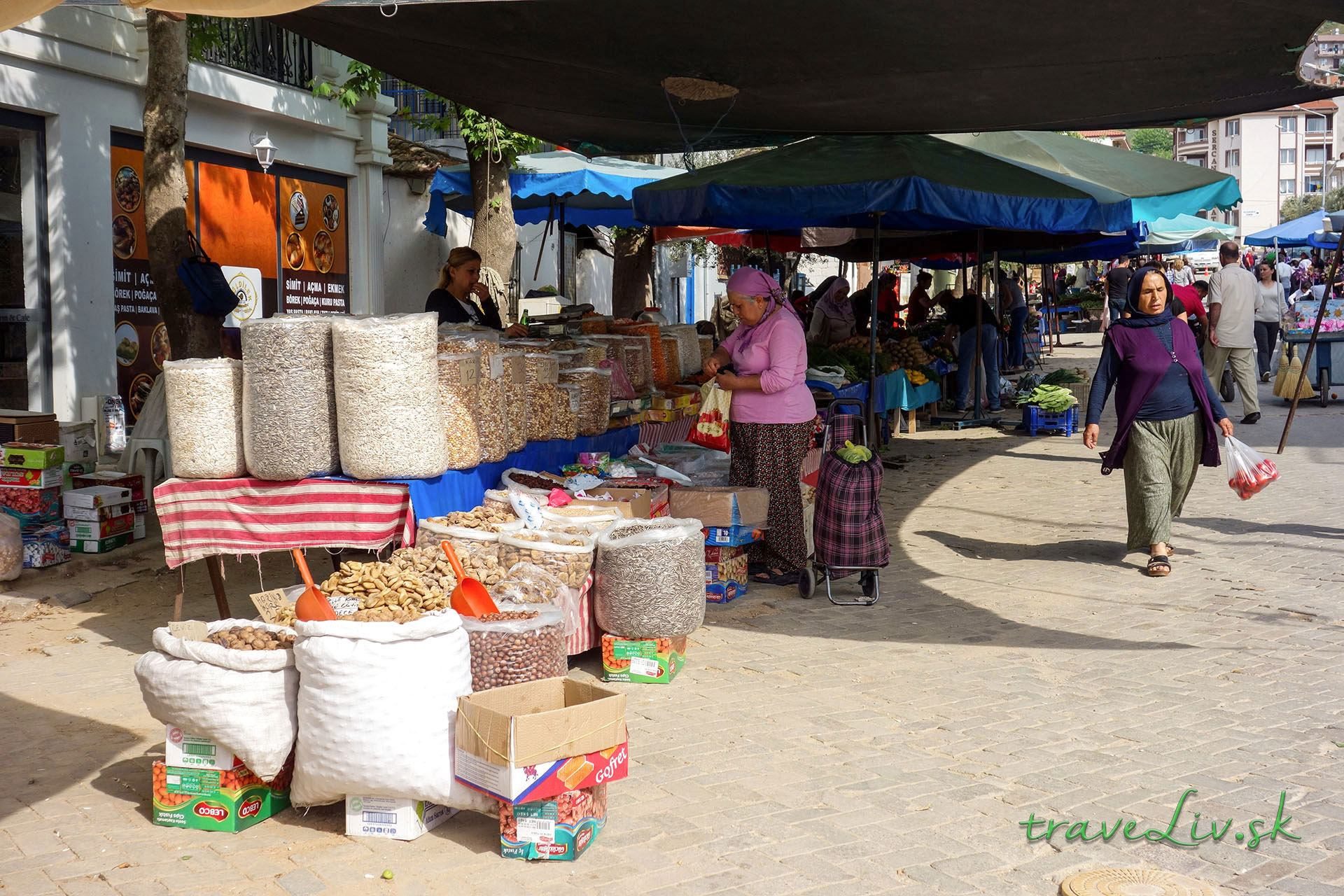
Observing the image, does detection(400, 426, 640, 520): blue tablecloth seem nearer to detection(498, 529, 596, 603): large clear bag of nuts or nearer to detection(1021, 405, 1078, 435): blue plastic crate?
detection(498, 529, 596, 603): large clear bag of nuts

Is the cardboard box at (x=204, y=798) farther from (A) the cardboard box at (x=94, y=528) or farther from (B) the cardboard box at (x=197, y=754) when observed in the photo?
(A) the cardboard box at (x=94, y=528)

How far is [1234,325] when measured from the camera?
1429cm

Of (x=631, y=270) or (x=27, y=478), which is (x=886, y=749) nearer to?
(x=27, y=478)

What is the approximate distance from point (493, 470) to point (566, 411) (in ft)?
→ 2.63

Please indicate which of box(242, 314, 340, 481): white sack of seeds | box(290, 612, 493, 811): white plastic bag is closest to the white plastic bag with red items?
box(242, 314, 340, 481): white sack of seeds

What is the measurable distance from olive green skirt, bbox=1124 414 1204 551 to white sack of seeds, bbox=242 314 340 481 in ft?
16.3

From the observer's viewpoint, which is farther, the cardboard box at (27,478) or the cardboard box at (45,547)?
the cardboard box at (27,478)

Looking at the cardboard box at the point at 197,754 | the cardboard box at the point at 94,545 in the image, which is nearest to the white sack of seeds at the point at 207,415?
the cardboard box at the point at 197,754

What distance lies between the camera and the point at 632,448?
7551 mm

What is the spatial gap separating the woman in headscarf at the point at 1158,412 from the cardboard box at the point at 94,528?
20.5ft

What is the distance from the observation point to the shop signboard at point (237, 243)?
11414mm

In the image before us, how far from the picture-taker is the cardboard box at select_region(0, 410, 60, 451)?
26.1 ft

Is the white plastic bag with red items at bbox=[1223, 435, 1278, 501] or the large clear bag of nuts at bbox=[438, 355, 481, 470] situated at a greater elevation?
the large clear bag of nuts at bbox=[438, 355, 481, 470]

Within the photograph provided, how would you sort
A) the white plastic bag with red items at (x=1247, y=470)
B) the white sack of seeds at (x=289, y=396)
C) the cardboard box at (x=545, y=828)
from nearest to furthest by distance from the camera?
the cardboard box at (x=545, y=828) < the white sack of seeds at (x=289, y=396) < the white plastic bag with red items at (x=1247, y=470)
